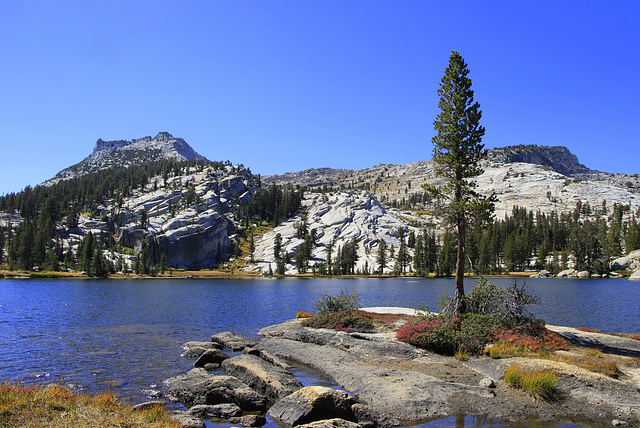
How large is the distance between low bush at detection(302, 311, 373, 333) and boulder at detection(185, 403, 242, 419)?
18.3 metres

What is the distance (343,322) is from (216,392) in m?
19.1

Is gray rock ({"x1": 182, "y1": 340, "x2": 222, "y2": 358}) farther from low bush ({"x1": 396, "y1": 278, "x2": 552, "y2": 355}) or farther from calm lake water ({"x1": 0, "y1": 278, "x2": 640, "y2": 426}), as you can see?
low bush ({"x1": 396, "y1": 278, "x2": 552, "y2": 355})

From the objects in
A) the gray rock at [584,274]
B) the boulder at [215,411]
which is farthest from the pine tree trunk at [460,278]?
the gray rock at [584,274]

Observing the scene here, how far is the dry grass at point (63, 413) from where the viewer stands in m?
11.9

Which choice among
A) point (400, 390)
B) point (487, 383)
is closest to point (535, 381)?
point (487, 383)

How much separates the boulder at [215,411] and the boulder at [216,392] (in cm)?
74

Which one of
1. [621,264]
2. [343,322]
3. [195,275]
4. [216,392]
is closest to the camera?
[216,392]

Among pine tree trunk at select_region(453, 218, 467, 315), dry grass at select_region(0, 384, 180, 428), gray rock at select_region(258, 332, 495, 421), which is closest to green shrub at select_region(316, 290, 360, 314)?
pine tree trunk at select_region(453, 218, 467, 315)

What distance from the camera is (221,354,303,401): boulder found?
20.5 meters

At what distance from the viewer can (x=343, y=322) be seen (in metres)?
37.3

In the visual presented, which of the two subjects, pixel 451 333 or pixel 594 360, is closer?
pixel 594 360

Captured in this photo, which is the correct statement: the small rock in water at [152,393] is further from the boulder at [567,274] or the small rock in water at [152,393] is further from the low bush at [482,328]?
→ the boulder at [567,274]

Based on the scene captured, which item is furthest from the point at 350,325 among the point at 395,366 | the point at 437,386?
the point at 437,386

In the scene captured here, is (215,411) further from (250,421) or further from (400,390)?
(400,390)
